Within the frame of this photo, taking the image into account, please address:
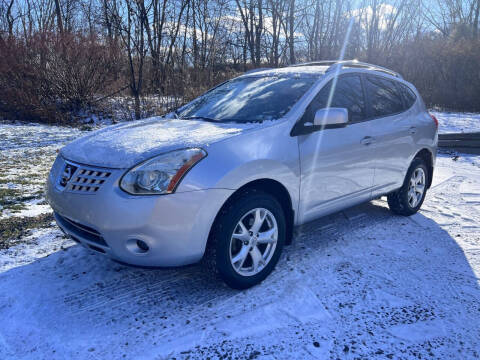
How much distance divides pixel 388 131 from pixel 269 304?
7.59 feet

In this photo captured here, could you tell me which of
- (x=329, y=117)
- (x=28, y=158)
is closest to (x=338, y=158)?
(x=329, y=117)

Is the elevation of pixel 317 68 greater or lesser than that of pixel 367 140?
greater

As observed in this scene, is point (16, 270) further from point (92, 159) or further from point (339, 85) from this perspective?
point (339, 85)

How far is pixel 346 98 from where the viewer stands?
3.57 m

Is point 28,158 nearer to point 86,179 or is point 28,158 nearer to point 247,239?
point 86,179

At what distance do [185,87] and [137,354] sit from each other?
35.7 ft

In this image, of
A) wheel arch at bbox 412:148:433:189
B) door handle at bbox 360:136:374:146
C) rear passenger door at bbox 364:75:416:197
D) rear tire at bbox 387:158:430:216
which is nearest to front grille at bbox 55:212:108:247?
door handle at bbox 360:136:374:146

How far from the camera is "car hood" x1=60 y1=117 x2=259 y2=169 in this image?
8.37 ft

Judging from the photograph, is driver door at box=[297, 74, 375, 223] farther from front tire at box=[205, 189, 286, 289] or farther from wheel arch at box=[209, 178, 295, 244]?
front tire at box=[205, 189, 286, 289]

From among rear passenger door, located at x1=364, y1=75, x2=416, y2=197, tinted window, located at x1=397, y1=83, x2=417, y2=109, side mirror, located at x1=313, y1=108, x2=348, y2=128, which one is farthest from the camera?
tinted window, located at x1=397, y1=83, x2=417, y2=109

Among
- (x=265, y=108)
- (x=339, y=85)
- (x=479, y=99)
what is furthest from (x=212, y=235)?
(x=479, y=99)

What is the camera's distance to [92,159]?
2633 millimetres

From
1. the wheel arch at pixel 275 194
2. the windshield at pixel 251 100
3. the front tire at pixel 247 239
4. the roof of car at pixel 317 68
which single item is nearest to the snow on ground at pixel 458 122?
the roof of car at pixel 317 68

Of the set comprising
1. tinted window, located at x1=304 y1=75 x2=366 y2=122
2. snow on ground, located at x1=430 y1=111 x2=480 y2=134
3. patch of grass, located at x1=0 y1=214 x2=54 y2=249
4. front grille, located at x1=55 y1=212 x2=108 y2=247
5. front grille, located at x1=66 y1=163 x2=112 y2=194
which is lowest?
patch of grass, located at x1=0 y1=214 x2=54 y2=249
